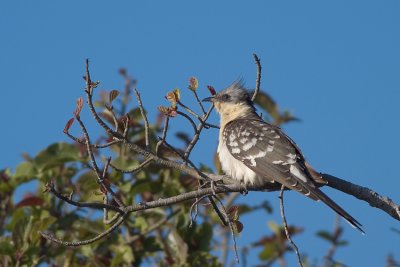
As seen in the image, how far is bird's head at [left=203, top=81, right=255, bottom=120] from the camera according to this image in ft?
24.5

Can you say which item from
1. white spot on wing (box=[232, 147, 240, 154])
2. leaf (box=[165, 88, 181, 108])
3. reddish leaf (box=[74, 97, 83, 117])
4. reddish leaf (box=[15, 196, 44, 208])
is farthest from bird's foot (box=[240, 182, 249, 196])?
reddish leaf (box=[15, 196, 44, 208])

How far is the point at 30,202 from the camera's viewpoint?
6.34 meters

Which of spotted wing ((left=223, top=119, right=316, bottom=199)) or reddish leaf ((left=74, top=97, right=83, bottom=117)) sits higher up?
spotted wing ((left=223, top=119, right=316, bottom=199))

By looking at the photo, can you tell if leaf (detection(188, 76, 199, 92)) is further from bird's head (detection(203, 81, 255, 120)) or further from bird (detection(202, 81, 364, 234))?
bird's head (detection(203, 81, 255, 120))

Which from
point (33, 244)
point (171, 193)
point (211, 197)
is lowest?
point (211, 197)

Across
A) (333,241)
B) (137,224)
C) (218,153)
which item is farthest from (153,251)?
(333,241)

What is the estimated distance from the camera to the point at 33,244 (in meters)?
5.96

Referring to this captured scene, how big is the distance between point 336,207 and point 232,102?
261cm

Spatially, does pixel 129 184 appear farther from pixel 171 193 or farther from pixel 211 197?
pixel 211 197

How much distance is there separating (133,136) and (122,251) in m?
1.03

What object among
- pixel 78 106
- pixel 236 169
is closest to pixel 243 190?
pixel 236 169

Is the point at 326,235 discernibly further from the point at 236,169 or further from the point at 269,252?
the point at 236,169

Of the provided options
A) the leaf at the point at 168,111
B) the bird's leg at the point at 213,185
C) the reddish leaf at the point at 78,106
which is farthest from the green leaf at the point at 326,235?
the reddish leaf at the point at 78,106

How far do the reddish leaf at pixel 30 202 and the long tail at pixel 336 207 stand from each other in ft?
7.79
